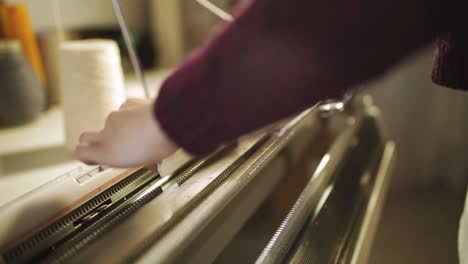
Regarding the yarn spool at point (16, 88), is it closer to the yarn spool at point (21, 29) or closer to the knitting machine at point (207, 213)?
the yarn spool at point (21, 29)

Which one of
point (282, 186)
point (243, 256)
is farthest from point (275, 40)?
point (282, 186)

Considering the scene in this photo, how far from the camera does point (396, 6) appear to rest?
26 centimetres

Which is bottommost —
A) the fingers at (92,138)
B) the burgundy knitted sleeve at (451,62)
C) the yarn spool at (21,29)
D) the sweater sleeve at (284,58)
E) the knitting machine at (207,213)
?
the knitting machine at (207,213)

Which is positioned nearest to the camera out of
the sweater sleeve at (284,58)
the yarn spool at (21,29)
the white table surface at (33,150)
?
the sweater sleeve at (284,58)

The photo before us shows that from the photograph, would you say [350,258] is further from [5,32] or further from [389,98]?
[389,98]

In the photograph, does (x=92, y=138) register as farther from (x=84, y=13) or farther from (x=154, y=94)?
(x=84, y=13)

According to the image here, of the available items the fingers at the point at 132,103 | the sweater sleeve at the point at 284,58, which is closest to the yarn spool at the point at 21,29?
the fingers at the point at 132,103

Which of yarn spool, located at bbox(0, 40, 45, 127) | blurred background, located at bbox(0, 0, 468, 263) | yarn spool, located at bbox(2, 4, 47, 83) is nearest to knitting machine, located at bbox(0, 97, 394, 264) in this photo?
blurred background, located at bbox(0, 0, 468, 263)

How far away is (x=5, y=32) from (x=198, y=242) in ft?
2.50

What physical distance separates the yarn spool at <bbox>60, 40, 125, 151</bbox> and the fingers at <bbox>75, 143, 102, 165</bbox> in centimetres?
24

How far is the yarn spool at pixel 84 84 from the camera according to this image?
0.64 m

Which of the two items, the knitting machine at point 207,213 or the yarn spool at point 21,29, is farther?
the yarn spool at point 21,29

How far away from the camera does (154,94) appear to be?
2.86 feet

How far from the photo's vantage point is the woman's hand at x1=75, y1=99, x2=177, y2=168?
0.33 m
